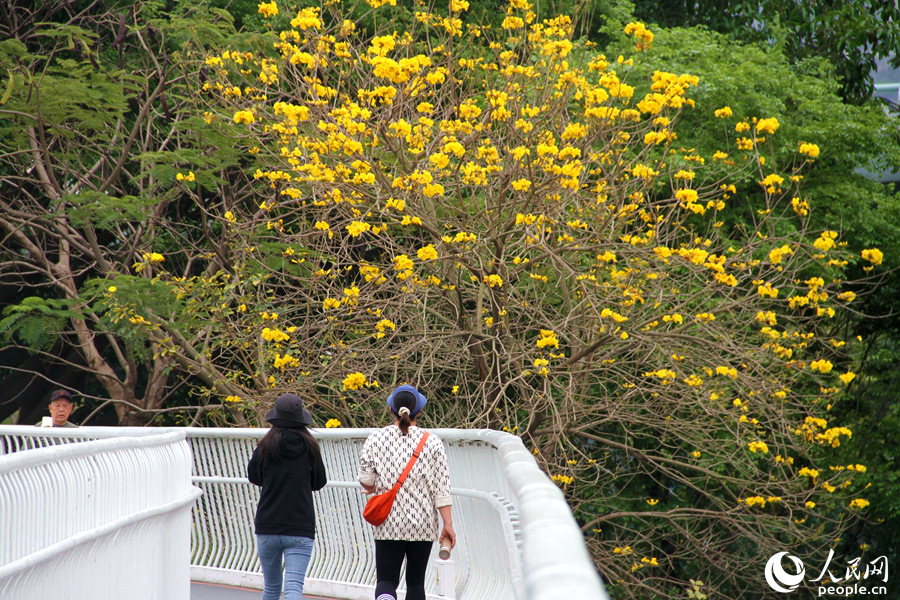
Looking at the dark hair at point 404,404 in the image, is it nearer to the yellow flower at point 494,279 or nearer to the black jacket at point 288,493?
the black jacket at point 288,493

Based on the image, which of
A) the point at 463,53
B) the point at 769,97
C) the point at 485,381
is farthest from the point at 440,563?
the point at 769,97

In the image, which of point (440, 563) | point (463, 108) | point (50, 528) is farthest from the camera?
point (463, 108)

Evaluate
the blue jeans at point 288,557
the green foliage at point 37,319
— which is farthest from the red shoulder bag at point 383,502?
the green foliage at point 37,319

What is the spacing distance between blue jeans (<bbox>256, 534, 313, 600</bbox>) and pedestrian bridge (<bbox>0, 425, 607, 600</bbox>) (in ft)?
2.24

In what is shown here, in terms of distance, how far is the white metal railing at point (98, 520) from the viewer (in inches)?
162

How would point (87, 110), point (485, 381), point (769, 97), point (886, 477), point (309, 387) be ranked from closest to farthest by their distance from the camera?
1. point (485, 381)
2. point (309, 387)
3. point (87, 110)
4. point (769, 97)
5. point (886, 477)

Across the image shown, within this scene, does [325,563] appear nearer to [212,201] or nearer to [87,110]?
[87,110]

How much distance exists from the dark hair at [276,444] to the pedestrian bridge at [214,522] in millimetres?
682

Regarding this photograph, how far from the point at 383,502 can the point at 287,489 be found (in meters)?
0.70

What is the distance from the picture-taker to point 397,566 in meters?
5.81

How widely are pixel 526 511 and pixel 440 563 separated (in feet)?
14.3

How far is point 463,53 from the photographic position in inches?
547

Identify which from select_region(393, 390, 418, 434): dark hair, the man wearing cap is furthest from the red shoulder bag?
the man wearing cap

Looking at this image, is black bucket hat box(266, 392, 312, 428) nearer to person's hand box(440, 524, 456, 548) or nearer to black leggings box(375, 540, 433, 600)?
black leggings box(375, 540, 433, 600)
